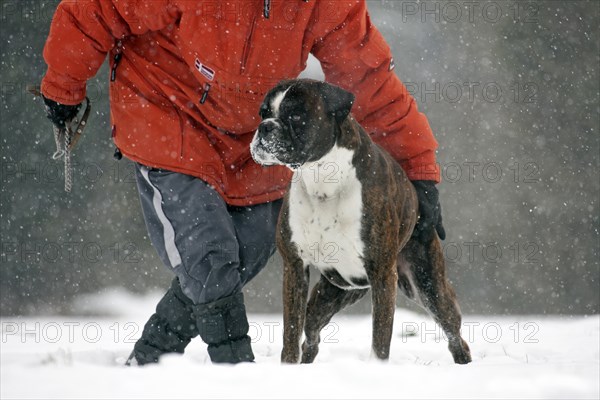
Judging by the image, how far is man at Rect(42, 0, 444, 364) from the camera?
3.15m

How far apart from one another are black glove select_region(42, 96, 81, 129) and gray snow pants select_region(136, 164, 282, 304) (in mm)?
404

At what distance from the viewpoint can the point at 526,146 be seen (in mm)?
6633

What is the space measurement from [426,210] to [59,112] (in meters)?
1.68

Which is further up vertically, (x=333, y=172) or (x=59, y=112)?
(x=59, y=112)

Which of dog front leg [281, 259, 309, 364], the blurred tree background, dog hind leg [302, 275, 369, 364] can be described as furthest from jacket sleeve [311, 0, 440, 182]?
the blurred tree background

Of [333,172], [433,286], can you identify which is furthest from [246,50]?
[433,286]

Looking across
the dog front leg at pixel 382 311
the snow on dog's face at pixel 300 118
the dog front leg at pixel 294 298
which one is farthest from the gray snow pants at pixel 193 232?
the dog front leg at pixel 382 311

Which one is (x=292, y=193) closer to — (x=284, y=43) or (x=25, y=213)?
(x=284, y=43)

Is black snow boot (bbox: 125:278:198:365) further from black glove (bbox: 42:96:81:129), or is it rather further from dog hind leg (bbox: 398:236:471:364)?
dog hind leg (bbox: 398:236:471:364)

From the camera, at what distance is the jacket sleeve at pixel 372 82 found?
3.39 metres

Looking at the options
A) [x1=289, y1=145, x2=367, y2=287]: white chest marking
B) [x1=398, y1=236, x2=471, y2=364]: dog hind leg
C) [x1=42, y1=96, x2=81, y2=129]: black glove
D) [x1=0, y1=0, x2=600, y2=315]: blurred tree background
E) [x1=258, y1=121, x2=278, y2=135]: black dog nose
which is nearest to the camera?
[x1=258, y1=121, x2=278, y2=135]: black dog nose

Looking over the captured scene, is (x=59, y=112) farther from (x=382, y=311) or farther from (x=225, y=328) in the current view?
(x=382, y=311)

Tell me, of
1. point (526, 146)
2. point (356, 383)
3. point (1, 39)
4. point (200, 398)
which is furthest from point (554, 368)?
point (1, 39)

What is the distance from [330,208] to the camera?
3127mm
